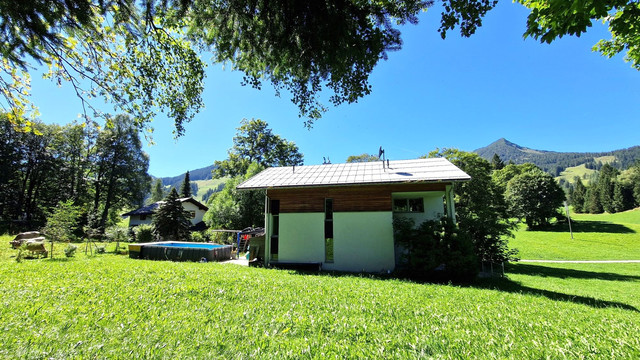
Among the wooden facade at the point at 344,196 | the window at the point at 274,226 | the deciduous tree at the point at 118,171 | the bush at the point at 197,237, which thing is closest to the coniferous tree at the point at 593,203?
the wooden facade at the point at 344,196

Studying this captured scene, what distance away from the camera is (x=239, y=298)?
18.4 feet

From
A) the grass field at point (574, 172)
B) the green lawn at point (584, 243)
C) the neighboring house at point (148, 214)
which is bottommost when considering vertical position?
the green lawn at point (584, 243)

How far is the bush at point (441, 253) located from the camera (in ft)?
34.0

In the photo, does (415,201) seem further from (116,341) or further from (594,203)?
(594,203)

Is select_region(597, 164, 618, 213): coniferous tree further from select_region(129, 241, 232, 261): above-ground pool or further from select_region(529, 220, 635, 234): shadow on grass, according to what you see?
select_region(129, 241, 232, 261): above-ground pool

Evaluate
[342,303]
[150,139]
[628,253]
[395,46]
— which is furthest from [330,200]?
[628,253]

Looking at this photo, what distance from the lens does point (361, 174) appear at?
46.8 feet

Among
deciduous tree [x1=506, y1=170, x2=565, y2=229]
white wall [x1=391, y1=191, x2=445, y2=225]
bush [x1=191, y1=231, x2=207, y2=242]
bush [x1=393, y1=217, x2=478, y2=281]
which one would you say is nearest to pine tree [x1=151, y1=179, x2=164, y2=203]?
bush [x1=191, y1=231, x2=207, y2=242]

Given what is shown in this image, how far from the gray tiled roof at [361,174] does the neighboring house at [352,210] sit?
49 mm

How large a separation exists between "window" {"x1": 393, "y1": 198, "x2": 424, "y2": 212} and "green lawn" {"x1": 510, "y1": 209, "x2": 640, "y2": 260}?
1748 cm

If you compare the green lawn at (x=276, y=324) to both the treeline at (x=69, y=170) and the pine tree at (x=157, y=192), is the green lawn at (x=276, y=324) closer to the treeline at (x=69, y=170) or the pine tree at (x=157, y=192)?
the treeline at (x=69, y=170)

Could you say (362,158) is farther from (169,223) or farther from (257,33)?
A: (257,33)

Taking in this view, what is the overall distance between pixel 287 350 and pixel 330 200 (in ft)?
35.7

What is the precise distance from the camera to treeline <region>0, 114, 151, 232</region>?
2981 centimetres
